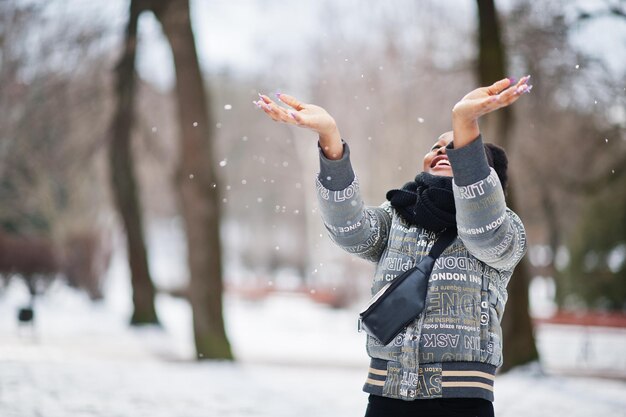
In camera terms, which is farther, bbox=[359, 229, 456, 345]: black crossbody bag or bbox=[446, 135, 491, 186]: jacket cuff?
bbox=[359, 229, 456, 345]: black crossbody bag

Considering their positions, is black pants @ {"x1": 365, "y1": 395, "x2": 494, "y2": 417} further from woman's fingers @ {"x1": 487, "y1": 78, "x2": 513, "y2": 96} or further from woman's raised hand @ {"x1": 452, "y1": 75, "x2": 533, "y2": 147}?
woman's fingers @ {"x1": 487, "y1": 78, "x2": 513, "y2": 96}

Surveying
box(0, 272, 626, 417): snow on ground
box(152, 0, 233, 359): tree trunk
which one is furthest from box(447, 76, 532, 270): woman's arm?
box(152, 0, 233, 359): tree trunk

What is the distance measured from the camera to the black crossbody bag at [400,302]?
2.85 meters

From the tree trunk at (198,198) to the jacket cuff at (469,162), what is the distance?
10178 millimetres

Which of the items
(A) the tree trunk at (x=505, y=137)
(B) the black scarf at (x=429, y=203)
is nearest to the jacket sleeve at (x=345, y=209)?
(B) the black scarf at (x=429, y=203)

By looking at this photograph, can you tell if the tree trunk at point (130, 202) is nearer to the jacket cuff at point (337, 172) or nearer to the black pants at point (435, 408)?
the jacket cuff at point (337, 172)

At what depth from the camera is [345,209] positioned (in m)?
2.93

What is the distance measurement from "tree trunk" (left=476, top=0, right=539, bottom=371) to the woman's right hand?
945cm

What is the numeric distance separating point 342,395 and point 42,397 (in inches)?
127

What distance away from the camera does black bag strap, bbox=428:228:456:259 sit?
2918mm

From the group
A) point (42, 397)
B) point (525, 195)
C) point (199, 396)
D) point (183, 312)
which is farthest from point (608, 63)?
point (183, 312)

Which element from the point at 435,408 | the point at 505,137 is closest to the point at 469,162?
the point at 435,408

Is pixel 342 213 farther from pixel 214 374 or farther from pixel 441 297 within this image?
pixel 214 374

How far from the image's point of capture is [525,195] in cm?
2656
